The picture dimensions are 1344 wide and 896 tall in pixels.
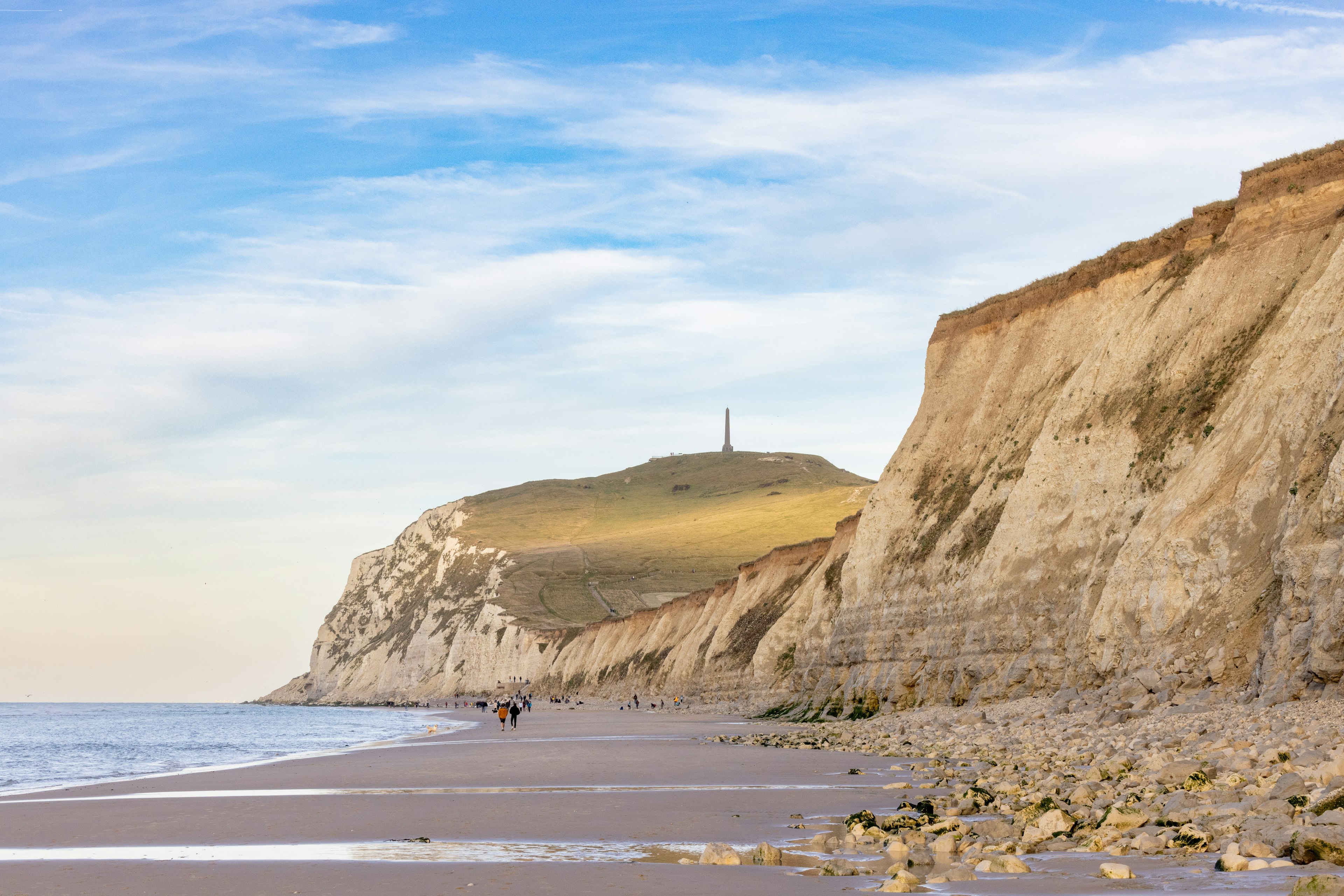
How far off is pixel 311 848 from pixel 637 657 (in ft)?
248

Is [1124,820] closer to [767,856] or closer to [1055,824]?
[1055,824]

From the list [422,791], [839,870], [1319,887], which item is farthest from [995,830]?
[422,791]

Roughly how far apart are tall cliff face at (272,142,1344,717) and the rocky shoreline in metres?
1.76

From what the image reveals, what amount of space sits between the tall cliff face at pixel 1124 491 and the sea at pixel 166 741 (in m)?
17.1

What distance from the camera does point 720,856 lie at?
9055mm

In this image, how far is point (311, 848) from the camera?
10383 millimetres

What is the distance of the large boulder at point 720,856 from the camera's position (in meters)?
8.99

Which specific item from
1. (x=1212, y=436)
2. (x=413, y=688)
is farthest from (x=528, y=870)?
(x=413, y=688)

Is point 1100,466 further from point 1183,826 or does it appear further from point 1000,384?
point 1183,826

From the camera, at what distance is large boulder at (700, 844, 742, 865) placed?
29.5 feet

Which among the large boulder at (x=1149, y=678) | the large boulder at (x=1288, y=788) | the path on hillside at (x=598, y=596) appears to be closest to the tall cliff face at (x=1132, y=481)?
the large boulder at (x=1149, y=678)

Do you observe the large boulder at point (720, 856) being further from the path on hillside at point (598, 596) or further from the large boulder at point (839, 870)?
the path on hillside at point (598, 596)

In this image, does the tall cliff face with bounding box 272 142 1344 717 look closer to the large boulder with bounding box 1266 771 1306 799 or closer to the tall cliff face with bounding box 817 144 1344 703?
the tall cliff face with bounding box 817 144 1344 703

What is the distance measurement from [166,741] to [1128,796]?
141 feet
